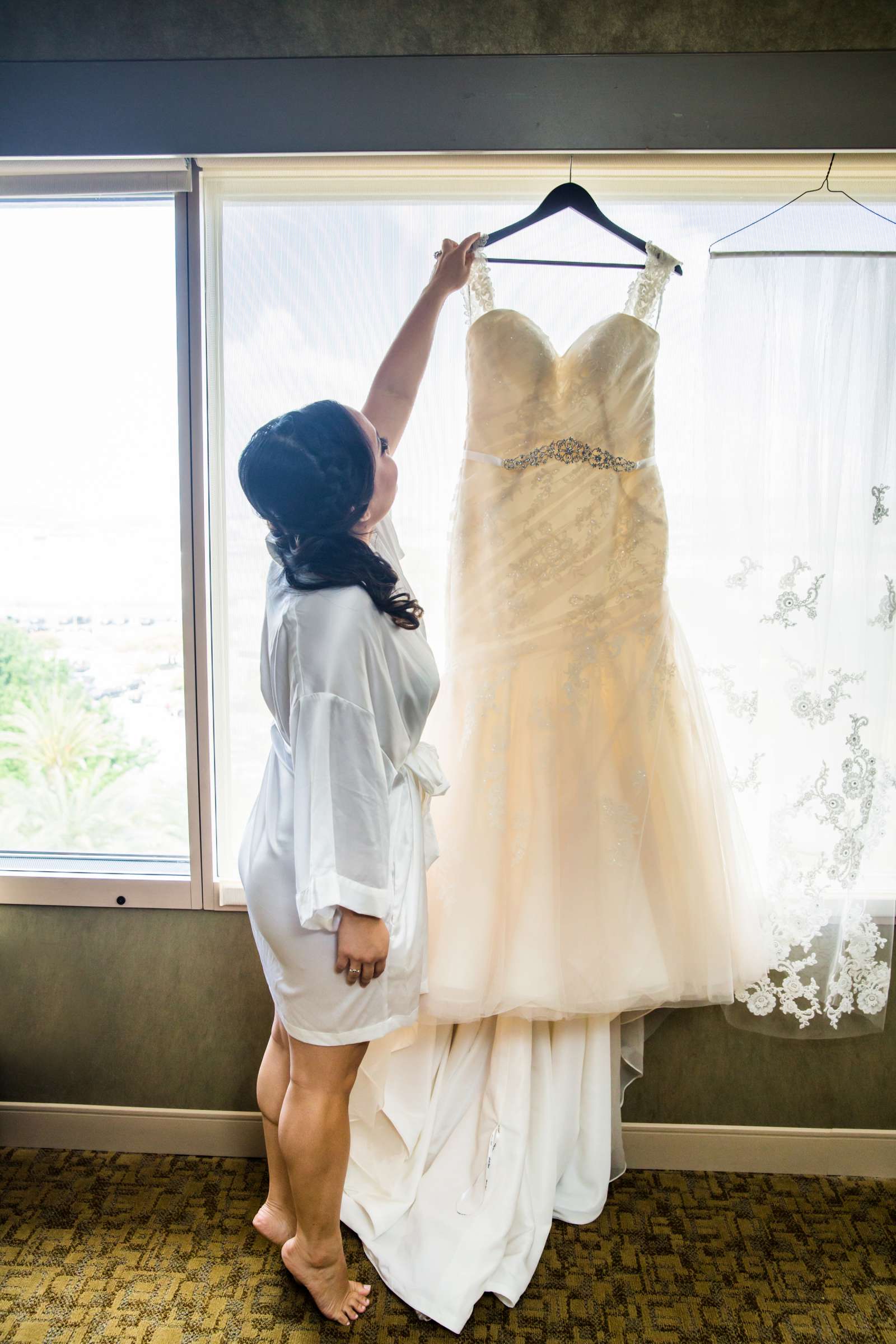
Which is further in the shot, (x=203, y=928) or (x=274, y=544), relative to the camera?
(x=203, y=928)

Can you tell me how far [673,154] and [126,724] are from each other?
168cm

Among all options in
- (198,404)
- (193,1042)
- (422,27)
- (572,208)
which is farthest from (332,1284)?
(422,27)

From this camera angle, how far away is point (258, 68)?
5.81 ft

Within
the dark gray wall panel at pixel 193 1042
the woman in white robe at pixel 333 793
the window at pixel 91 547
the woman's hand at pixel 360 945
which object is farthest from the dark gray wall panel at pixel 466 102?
the dark gray wall panel at pixel 193 1042

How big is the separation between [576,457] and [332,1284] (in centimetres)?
158

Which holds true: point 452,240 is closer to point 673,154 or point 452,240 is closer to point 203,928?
point 673,154

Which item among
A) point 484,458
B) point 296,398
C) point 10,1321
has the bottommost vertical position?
point 10,1321

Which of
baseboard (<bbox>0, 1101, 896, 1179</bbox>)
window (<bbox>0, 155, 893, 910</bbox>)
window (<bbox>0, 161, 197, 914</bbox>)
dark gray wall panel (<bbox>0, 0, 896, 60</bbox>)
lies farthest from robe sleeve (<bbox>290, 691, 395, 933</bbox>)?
dark gray wall panel (<bbox>0, 0, 896, 60</bbox>)

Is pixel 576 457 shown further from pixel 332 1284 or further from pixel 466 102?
pixel 332 1284

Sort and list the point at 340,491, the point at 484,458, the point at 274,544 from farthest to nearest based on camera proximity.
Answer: the point at 484,458
the point at 274,544
the point at 340,491

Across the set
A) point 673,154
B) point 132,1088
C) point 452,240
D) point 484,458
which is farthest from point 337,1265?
point 673,154

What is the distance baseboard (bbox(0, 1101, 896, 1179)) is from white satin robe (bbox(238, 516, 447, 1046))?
77cm

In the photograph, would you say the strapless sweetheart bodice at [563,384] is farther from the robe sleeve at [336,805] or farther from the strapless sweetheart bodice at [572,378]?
the robe sleeve at [336,805]

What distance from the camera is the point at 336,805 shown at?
4.40ft
